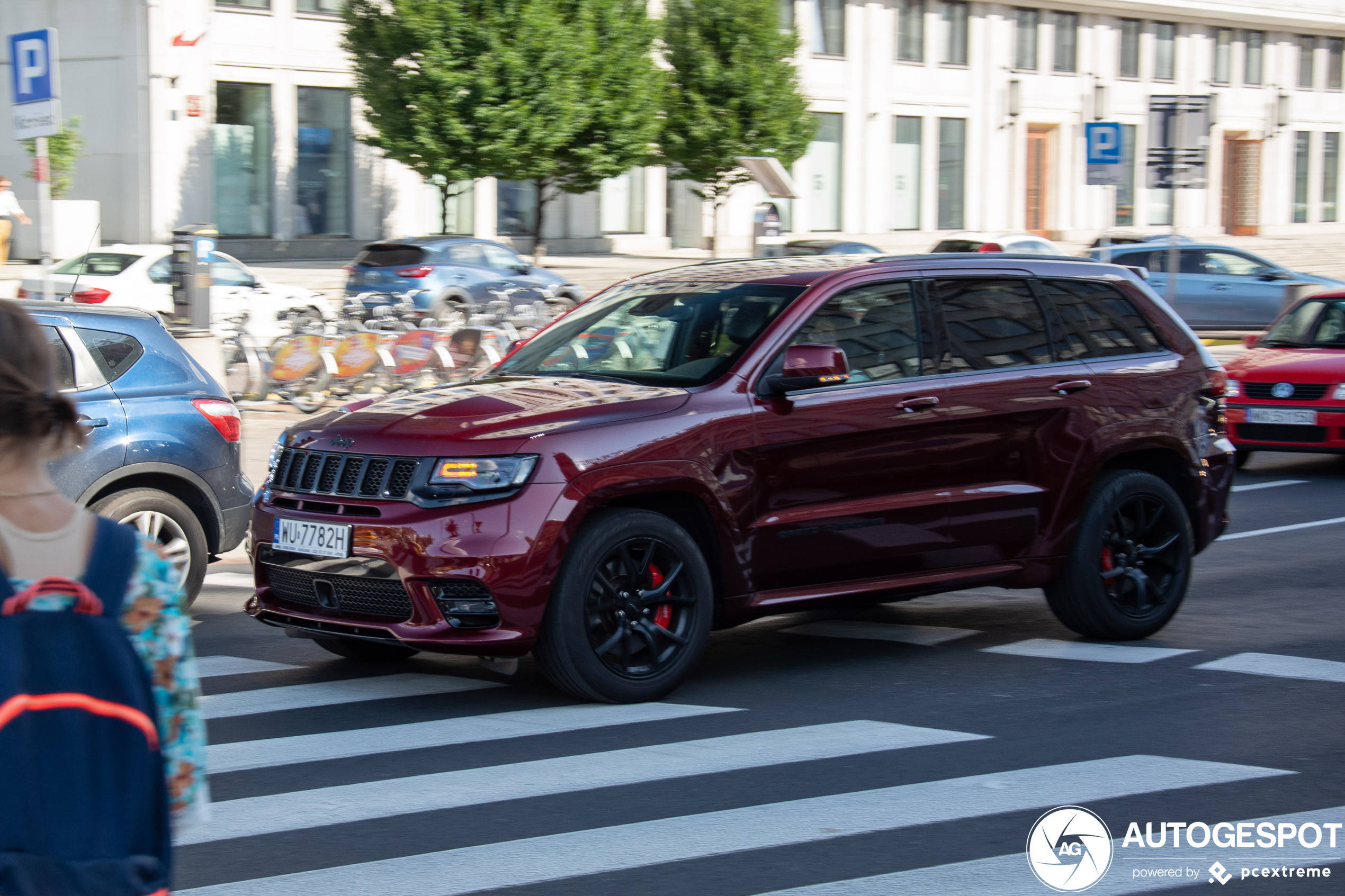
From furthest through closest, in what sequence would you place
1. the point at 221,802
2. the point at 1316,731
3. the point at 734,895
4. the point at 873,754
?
the point at 1316,731 < the point at 873,754 < the point at 221,802 < the point at 734,895

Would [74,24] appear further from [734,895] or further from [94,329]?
[734,895]

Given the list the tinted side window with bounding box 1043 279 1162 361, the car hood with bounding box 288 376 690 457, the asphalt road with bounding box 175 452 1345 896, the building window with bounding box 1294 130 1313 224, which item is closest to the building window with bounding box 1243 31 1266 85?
the building window with bounding box 1294 130 1313 224

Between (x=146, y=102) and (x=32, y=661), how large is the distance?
30.9 m

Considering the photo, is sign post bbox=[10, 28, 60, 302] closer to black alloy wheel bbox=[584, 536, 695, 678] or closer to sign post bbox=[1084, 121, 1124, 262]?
black alloy wheel bbox=[584, 536, 695, 678]

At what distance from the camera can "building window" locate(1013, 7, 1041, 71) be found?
Result: 4931cm

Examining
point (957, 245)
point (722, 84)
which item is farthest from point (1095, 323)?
point (722, 84)

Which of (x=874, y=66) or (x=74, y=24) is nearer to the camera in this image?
(x=74, y=24)

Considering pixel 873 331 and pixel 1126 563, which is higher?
pixel 873 331

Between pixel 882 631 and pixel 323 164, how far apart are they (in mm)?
28275

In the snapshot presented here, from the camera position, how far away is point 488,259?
24.1 m

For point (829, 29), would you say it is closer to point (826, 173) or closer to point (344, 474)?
point (826, 173)

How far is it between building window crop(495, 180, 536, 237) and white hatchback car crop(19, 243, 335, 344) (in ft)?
53.9

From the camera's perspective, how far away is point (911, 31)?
46.9m

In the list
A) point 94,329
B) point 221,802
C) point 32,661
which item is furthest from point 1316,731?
point 94,329
